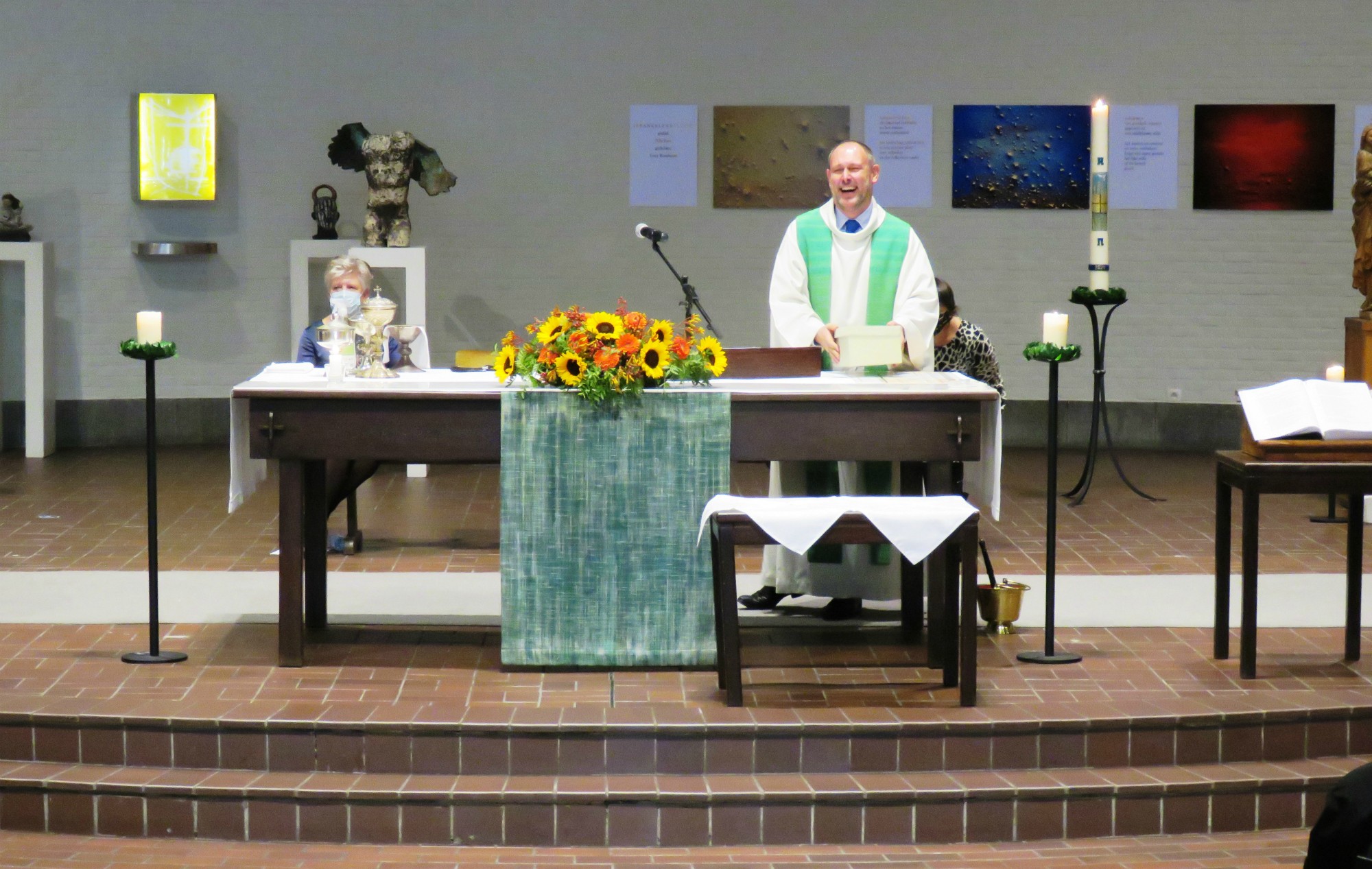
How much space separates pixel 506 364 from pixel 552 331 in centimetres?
17

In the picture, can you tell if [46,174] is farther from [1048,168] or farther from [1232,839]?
[1232,839]

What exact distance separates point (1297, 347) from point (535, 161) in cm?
459

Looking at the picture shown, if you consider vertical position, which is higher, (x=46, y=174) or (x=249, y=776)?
(x=46, y=174)

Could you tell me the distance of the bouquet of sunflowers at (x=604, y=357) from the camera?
15.2ft

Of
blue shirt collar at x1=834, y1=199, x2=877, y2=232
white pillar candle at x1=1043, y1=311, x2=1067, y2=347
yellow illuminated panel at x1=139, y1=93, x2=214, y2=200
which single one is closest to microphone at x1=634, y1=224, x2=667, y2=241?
blue shirt collar at x1=834, y1=199, x2=877, y2=232

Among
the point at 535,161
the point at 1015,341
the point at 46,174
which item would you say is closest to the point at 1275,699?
the point at 1015,341

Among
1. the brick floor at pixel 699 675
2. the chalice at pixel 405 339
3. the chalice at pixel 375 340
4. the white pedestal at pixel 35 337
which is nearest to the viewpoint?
the brick floor at pixel 699 675

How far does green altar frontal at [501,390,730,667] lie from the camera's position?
466 centimetres

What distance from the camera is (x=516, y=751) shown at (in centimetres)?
417

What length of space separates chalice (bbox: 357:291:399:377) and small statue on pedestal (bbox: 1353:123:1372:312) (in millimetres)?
5117

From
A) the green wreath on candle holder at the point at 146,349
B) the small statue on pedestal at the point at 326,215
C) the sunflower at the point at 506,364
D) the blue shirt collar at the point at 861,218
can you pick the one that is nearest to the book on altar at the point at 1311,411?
the blue shirt collar at the point at 861,218

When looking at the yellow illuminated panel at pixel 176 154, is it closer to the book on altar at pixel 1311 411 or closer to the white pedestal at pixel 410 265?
the white pedestal at pixel 410 265

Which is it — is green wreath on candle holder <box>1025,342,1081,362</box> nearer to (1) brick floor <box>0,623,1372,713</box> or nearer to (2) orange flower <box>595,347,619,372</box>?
(1) brick floor <box>0,623,1372,713</box>

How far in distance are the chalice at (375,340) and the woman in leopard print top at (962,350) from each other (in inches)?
85.4
